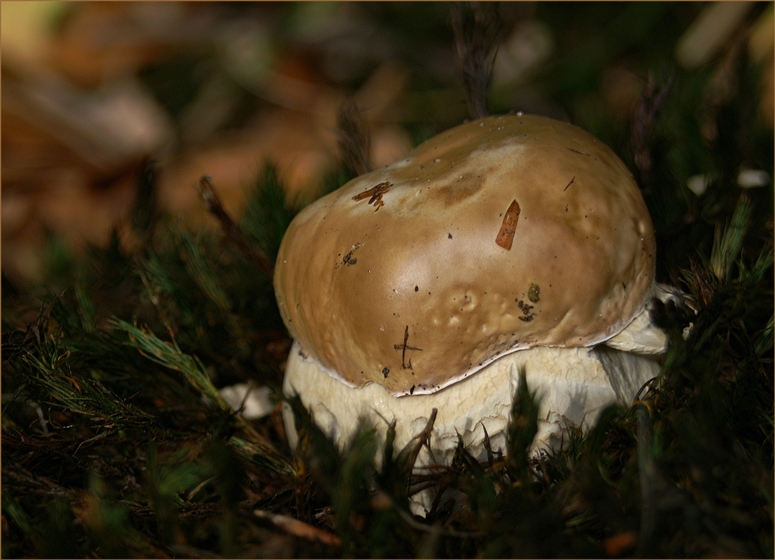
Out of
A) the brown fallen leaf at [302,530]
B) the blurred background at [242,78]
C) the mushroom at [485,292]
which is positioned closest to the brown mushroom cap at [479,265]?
the mushroom at [485,292]

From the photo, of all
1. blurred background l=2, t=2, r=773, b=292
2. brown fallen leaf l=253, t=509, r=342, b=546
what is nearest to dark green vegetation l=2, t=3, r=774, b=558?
brown fallen leaf l=253, t=509, r=342, b=546

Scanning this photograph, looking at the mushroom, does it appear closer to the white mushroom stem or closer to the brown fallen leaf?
the white mushroom stem

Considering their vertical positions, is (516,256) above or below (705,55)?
above

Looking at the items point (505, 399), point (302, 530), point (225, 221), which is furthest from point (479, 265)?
point (225, 221)

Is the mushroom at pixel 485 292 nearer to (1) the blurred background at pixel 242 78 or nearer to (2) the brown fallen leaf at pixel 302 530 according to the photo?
(2) the brown fallen leaf at pixel 302 530

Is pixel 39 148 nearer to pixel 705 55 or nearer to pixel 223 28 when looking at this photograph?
pixel 223 28

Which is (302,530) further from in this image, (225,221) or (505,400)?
(225,221)

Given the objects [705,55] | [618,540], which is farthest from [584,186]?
[705,55]
